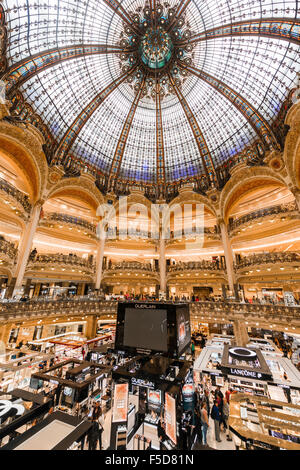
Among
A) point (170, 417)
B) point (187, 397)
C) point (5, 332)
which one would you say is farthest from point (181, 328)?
point (5, 332)

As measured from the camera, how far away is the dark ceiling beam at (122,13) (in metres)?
Result: 21.4

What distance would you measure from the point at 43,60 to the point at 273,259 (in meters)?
33.2

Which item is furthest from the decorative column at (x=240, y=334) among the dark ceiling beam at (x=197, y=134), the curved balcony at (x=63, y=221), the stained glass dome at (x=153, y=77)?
the curved balcony at (x=63, y=221)

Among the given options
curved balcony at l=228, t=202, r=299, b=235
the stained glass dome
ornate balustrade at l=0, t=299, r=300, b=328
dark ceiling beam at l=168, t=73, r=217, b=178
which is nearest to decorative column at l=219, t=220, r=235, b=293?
curved balcony at l=228, t=202, r=299, b=235

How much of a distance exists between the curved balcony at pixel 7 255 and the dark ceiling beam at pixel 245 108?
31414 millimetres

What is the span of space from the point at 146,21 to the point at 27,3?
14838 millimetres

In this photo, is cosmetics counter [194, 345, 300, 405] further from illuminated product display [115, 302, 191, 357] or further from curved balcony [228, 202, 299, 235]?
curved balcony [228, 202, 299, 235]

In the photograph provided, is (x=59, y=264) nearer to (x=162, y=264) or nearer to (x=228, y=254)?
(x=162, y=264)

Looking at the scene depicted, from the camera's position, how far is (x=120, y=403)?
803 centimetres

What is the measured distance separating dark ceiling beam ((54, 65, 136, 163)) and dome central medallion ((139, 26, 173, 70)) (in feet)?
17.5

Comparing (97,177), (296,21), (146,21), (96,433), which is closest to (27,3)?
(146,21)

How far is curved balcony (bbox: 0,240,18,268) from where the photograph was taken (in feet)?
62.0

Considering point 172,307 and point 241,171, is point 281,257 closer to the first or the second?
point 241,171

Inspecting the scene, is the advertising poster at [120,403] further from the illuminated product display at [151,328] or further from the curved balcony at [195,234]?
the curved balcony at [195,234]
